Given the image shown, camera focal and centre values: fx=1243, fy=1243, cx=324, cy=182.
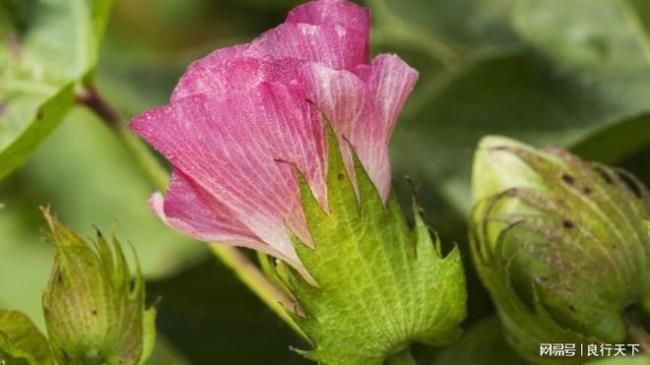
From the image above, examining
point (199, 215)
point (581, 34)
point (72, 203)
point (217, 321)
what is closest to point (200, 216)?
point (199, 215)

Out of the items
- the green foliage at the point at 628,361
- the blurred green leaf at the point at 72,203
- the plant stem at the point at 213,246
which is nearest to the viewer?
the green foliage at the point at 628,361

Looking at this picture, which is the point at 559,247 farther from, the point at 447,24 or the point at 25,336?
the point at 447,24

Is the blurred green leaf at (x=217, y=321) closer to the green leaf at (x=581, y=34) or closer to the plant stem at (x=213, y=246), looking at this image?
the plant stem at (x=213, y=246)

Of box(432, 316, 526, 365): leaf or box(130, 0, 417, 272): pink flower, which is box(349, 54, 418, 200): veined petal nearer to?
box(130, 0, 417, 272): pink flower

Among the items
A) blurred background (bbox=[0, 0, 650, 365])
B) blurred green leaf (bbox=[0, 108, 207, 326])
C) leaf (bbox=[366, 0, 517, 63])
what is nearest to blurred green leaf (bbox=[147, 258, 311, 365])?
blurred background (bbox=[0, 0, 650, 365])

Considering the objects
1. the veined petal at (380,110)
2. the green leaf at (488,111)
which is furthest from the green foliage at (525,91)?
the veined petal at (380,110)

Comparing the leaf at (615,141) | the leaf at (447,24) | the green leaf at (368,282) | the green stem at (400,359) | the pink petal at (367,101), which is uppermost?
the pink petal at (367,101)

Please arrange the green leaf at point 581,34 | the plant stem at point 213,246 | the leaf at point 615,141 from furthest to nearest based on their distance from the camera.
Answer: the green leaf at point 581,34 < the leaf at point 615,141 < the plant stem at point 213,246

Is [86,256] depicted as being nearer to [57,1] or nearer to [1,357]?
[1,357]
